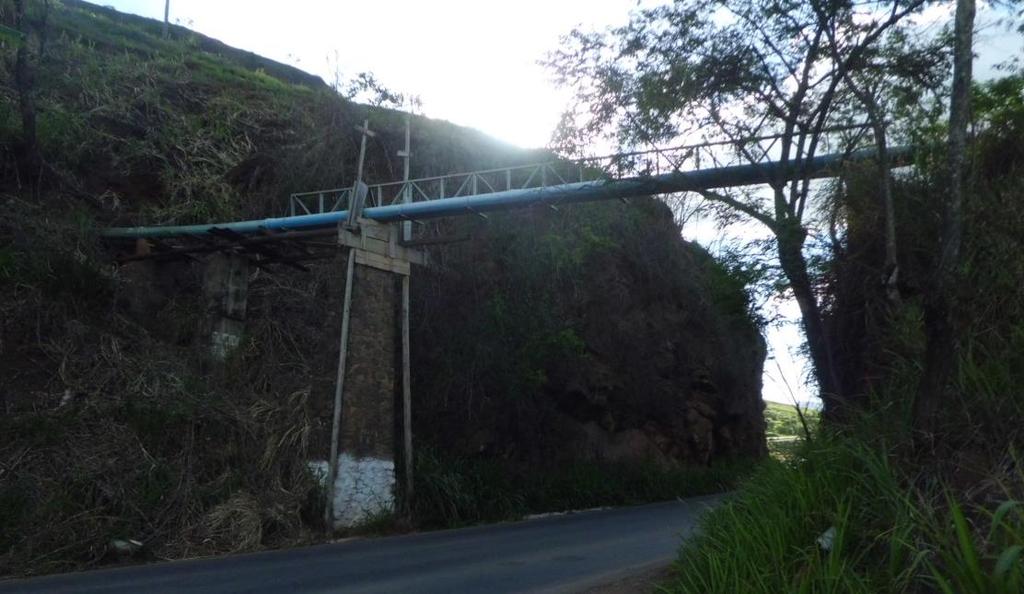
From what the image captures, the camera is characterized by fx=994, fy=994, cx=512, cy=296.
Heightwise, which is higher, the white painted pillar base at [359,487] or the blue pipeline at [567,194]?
the blue pipeline at [567,194]

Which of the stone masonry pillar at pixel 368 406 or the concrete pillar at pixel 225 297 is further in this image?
the concrete pillar at pixel 225 297

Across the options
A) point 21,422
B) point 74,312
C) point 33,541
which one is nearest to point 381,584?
point 33,541

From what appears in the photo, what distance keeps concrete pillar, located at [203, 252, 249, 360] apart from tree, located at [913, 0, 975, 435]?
17.1m

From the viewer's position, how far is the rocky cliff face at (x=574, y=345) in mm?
24234

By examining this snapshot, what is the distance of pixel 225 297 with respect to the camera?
71.8 feet

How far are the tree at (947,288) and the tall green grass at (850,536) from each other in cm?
49

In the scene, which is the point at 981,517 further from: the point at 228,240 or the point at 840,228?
the point at 228,240

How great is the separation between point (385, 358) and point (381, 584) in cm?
979

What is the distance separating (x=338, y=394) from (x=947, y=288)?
45.9ft

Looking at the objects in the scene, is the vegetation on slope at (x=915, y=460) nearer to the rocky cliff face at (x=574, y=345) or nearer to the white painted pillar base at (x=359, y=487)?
the rocky cliff face at (x=574, y=345)

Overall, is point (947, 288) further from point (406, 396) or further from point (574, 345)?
point (574, 345)

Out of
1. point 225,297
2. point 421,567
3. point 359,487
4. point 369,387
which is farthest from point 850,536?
point 225,297

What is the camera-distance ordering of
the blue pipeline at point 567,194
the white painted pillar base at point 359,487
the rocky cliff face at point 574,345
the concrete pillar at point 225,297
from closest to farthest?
the blue pipeline at point 567,194, the white painted pillar base at point 359,487, the concrete pillar at point 225,297, the rocky cliff face at point 574,345

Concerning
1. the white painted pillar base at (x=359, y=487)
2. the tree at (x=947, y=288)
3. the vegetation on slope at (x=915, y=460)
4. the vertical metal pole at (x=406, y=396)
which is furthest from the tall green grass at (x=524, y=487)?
the tree at (x=947, y=288)
